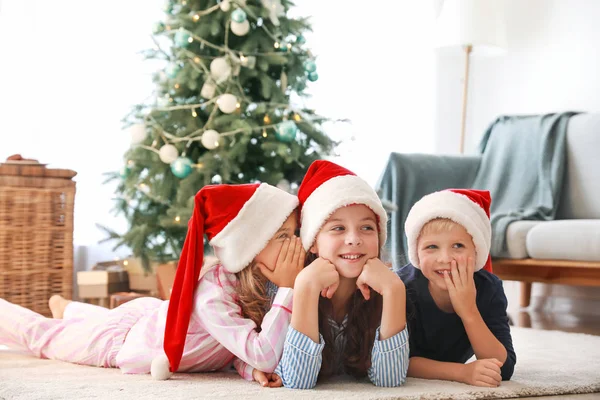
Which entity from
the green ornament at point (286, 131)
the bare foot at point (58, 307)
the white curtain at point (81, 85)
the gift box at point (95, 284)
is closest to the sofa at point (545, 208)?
the green ornament at point (286, 131)

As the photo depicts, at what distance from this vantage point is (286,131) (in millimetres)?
3314

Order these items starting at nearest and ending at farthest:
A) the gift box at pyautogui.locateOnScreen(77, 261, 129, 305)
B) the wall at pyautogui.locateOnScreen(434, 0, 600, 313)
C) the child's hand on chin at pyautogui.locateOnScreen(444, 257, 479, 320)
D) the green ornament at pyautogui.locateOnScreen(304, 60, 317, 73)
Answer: the child's hand on chin at pyautogui.locateOnScreen(444, 257, 479, 320), the green ornament at pyautogui.locateOnScreen(304, 60, 317, 73), the gift box at pyautogui.locateOnScreen(77, 261, 129, 305), the wall at pyautogui.locateOnScreen(434, 0, 600, 313)

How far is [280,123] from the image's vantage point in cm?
335

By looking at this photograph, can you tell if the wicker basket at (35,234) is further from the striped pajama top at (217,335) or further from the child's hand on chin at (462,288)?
the child's hand on chin at (462,288)

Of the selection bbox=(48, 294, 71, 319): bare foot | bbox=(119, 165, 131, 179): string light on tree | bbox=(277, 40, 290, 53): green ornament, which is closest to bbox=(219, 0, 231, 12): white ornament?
bbox=(277, 40, 290, 53): green ornament

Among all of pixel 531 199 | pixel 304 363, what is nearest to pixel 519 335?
pixel 531 199

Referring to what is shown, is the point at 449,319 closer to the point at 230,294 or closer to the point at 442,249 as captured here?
the point at 442,249

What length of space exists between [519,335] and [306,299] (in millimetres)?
1505

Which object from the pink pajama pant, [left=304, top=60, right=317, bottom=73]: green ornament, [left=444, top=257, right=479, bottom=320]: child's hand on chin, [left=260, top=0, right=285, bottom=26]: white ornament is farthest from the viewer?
[left=304, top=60, right=317, bottom=73]: green ornament

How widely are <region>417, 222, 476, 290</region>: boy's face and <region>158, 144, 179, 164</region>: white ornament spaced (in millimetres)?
1957

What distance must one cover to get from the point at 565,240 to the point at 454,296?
1789 millimetres

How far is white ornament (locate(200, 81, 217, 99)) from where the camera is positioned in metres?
3.40

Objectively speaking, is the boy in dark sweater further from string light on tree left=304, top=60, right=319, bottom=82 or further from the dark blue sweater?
string light on tree left=304, top=60, right=319, bottom=82

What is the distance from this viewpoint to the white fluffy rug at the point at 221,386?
1430mm
